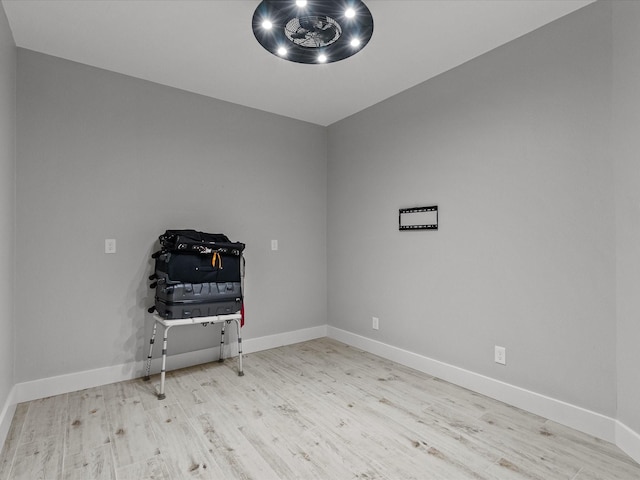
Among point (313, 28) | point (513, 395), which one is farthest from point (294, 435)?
point (313, 28)

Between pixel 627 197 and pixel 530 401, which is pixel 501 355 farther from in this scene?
pixel 627 197

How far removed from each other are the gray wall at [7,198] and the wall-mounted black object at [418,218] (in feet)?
9.54

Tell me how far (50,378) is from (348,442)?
2248mm

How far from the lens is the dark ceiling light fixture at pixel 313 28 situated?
5.93 feet

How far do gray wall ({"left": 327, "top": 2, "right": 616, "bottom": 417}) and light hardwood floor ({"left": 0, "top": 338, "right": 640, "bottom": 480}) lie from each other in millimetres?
395

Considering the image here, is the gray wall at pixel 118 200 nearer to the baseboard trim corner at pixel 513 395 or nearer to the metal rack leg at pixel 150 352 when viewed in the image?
the metal rack leg at pixel 150 352

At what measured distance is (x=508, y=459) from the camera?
1.82 m

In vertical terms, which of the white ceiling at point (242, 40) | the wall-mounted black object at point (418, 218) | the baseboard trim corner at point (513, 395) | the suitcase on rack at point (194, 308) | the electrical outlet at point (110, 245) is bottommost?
the baseboard trim corner at point (513, 395)

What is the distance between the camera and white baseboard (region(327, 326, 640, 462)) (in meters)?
1.90

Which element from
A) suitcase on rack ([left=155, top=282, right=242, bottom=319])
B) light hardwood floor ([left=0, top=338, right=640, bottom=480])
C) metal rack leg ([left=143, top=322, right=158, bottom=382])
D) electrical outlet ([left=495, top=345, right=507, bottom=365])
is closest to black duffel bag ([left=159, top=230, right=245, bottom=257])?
suitcase on rack ([left=155, top=282, right=242, bottom=319])

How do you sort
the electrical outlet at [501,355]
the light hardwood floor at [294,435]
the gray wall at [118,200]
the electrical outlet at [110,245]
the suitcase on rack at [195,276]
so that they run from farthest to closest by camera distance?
the electrical outlet at [110,245] < the suitcase on rack at [195,276] < the gray wall at [118,200] < the electrical outlet at [501,355] < the light hardwood floor at [294,435]

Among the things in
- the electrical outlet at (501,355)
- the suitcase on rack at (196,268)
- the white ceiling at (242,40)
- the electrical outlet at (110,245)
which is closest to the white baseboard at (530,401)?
the electrical outlet at (501,355)

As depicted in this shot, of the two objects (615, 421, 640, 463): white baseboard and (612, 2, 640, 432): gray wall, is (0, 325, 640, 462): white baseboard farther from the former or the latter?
(612, 2, 640, 432): gray wall

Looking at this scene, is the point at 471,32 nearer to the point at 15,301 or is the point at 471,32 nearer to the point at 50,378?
the point at 15,301
